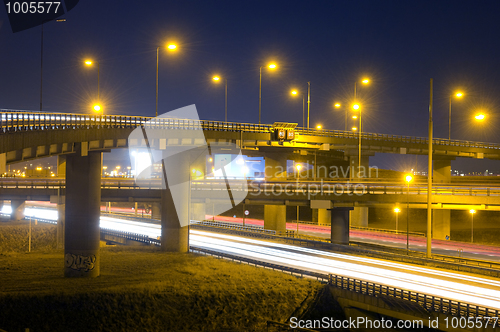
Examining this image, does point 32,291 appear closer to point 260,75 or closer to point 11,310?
point 11,310

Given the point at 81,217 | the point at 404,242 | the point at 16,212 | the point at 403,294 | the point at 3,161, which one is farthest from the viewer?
the point at 16,212

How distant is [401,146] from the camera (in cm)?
6656

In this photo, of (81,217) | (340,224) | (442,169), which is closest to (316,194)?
(340,224)

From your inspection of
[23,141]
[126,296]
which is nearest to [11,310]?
[126,296]

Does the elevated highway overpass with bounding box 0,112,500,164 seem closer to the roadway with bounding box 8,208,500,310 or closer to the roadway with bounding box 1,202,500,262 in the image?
the roadway with bounding box 8,208,500,310

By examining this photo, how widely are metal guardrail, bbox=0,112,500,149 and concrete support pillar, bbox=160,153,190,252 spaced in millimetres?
3541

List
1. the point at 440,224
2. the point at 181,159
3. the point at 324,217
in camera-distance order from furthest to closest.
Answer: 1. the point at 324,217
2. the point at 440,224
3. the point at 181,159

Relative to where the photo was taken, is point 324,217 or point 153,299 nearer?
point 153,299

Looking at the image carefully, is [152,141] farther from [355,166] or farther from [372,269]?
[355,166]

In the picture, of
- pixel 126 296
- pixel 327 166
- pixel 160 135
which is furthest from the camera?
pixel 327 166

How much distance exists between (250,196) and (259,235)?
4.88m

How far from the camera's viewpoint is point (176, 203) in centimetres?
3756

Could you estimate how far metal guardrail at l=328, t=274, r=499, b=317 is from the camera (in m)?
17.4

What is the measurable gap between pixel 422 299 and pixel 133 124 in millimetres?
24782
